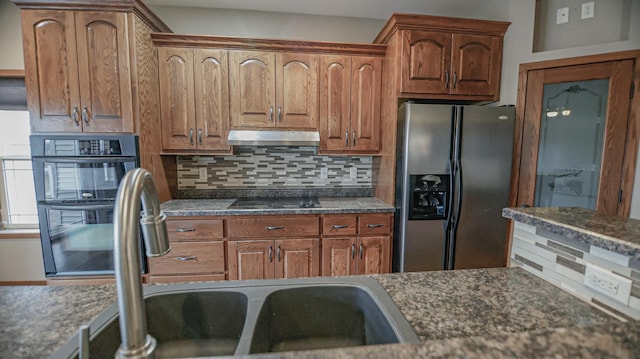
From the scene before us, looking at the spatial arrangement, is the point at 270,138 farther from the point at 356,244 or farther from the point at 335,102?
the point at 356,244

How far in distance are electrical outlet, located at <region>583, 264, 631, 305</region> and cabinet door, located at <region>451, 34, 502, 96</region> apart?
1.79 meters

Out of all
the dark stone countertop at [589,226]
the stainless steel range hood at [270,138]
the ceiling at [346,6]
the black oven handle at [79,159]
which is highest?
the ceiling at [346,6]

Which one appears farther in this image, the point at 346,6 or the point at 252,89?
the point at 346,6

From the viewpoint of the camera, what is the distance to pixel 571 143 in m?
2.11

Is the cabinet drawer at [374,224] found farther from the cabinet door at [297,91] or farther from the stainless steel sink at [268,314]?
the stainless steel sink at [268,314]

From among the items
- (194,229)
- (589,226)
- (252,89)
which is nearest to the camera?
(589,226)

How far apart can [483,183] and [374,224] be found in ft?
3.04

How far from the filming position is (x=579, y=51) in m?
2.01

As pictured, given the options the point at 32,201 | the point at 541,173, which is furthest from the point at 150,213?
the point at 32,201

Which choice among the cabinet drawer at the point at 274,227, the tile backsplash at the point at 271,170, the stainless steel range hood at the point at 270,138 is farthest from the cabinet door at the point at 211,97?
the cabinet drawer at the point at 274,227

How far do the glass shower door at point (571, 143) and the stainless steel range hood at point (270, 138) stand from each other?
195 centimetres

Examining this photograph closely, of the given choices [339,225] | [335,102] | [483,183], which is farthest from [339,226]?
[483,183]

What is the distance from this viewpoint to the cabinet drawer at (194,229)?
1966 millimetres

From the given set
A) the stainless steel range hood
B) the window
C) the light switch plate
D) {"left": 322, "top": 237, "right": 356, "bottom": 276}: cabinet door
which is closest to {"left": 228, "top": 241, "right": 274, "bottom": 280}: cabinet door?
{"left": 322, "top": 237, "right": 356, "bottom": 276}: cabinet door
